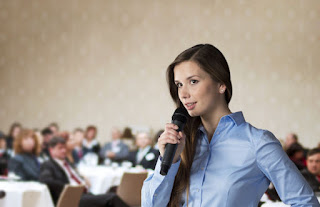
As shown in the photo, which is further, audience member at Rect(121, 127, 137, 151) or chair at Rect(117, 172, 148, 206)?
audience member at Rect(121, 127, 137, 151)

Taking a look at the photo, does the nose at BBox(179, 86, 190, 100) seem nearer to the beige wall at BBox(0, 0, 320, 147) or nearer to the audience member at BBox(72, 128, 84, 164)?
the beige wall at BBox(0, 0, 320, 147)

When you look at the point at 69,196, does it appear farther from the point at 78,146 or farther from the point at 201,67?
the point at 78,146

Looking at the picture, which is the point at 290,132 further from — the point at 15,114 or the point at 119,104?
the point at 15,114

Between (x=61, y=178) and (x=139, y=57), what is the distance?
721 cm

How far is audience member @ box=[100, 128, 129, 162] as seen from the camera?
10.6 m

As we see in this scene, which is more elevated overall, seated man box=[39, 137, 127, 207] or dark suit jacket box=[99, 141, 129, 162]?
seated man box=[39, 137, 127, 207]

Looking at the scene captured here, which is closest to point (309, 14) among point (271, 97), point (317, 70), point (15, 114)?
point (317, 70)

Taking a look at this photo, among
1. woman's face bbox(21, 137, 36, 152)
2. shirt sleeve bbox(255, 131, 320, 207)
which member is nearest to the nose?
shirt sleeve bbox(255, 131, 320, 207)

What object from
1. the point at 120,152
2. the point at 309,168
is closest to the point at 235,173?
the point at 309,168

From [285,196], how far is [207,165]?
243 millimetres

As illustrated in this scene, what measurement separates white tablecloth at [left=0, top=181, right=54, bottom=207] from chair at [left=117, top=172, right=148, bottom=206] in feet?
3.54

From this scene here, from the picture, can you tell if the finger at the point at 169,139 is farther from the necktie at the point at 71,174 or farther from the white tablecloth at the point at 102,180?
the white tablecloth at the point at 102,180

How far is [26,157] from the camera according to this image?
21.6ft

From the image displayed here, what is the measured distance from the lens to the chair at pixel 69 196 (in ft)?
15.0
